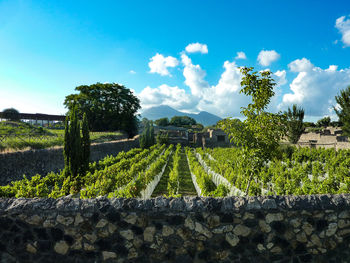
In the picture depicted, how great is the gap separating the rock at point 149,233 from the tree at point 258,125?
11.1 ft

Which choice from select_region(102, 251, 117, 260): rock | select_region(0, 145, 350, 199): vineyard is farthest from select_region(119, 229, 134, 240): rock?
select_region(0, 145, 350, 199): vineyard

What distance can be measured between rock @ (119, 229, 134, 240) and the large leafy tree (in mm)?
41185

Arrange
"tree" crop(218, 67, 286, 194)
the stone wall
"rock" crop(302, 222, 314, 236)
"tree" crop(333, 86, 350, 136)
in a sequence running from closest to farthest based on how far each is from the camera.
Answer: "rock" crop(302, 222, 314, 236) → "tree" crop(218, 67, 286, 194) → the stone wall → "tree" crop(333, 86, 350, 136)

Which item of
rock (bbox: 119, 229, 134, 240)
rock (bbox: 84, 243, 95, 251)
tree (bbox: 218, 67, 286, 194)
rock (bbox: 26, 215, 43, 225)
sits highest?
tree (bbox: 218, 67, 286, 194)

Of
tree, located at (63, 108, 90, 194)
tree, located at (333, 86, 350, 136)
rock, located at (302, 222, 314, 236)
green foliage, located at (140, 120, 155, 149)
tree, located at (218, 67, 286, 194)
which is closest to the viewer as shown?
rock, located at (302, 222, 314, 236)

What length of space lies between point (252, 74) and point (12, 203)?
20.7 feet

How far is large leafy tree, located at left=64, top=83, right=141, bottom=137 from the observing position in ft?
141

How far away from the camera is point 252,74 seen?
5.81 metres

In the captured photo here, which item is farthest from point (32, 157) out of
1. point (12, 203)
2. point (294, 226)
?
point (294, 226)

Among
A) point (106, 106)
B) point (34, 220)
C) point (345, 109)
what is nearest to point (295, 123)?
point (345, 109)

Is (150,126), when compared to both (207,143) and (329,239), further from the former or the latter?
(329,239)

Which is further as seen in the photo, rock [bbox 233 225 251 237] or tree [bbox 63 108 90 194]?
tree [bbox 63 108 90 194]

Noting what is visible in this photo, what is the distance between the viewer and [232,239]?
3.61 meters

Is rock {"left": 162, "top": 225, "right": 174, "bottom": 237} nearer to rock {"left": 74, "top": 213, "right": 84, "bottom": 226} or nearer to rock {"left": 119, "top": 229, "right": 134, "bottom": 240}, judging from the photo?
rock {"left": 119, "top": 229, "right": 134, "bottom": 240}
